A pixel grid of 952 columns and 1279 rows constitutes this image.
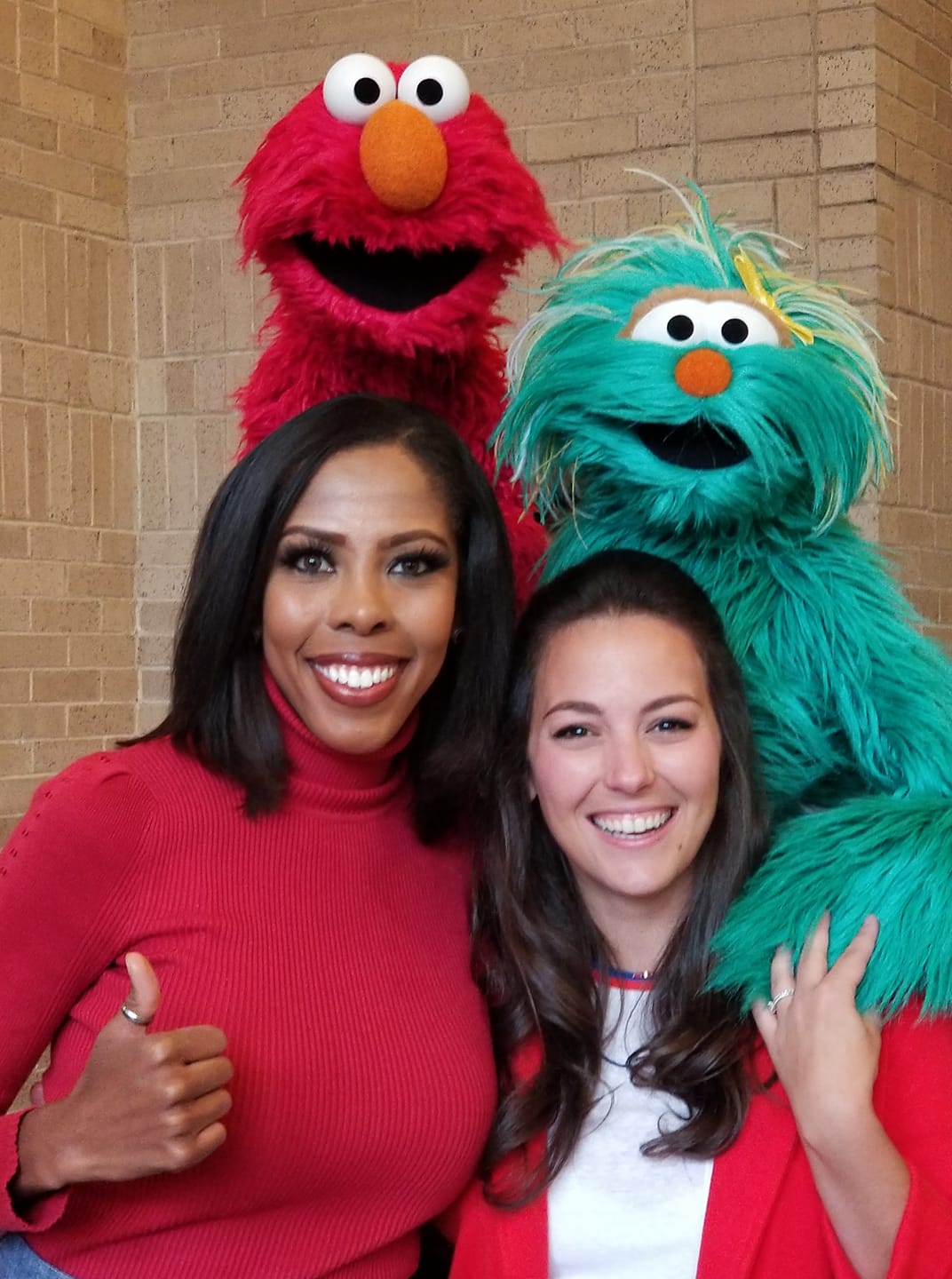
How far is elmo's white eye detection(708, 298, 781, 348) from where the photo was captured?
166cm

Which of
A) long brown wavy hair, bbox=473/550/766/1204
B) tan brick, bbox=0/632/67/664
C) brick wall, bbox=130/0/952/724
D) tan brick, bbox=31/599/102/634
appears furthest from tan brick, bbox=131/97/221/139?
long brown wavy hair, bbox=473/550/766/1204

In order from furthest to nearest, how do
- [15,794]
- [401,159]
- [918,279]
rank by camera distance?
[15,794]
[918,279]
[401,159]

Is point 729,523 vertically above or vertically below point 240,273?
below

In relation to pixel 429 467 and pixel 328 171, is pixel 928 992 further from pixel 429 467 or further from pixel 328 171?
pixel 328 171

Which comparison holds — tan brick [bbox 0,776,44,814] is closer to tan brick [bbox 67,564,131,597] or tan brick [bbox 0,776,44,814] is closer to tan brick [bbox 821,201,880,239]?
tan brick [bbox 67,564,131,597]

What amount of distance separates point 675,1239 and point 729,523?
28.7 inches

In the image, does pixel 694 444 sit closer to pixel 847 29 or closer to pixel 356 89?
pixel 356 89

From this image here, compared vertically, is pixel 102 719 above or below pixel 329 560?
below

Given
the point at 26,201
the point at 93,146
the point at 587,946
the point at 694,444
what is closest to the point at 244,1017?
the point at 587,946

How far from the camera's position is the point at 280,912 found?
1640 mm

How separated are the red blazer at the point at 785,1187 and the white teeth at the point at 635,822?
0.30 metres

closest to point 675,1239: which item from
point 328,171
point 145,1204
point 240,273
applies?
point 145,1204

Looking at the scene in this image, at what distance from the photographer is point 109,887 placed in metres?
1.56

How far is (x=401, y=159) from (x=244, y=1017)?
3.01ft
